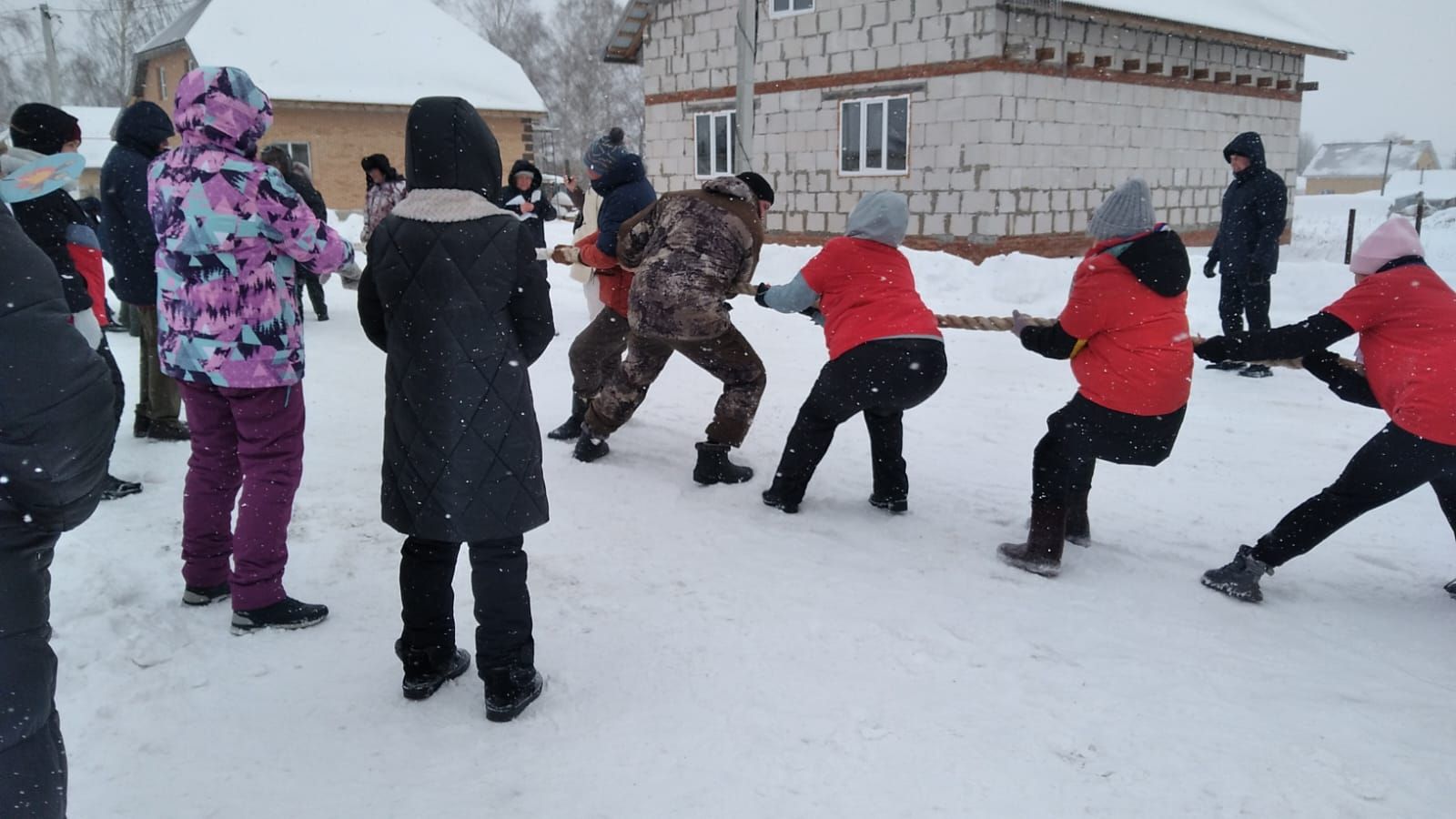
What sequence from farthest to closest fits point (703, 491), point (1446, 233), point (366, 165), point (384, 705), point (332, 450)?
point (1446, 233) < point (366, 165) < point (332, 450) < point (703, 491) < point (384, 705)

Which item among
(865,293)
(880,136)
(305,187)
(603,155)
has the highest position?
(880,136)

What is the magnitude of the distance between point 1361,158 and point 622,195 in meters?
98.8

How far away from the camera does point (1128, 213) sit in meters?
3.77

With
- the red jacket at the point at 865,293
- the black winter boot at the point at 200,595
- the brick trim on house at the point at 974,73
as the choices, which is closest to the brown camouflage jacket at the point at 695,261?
the red jacket at the point at 865,293

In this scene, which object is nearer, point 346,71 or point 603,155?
point 603,155

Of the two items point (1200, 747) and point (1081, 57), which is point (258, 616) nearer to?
point (1200, 747)

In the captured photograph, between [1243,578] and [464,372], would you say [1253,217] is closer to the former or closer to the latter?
[1243,578]

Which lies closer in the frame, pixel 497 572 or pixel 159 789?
pixel 159 789

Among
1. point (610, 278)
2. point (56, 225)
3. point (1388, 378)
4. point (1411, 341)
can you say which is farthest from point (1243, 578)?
point (56, 225)

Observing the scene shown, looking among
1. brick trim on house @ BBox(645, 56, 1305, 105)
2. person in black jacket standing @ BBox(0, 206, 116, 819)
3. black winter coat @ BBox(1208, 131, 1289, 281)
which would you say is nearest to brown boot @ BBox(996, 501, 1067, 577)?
person in black jacket standing @ BBox(0, 206, 116, 819)

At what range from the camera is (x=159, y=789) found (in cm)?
256

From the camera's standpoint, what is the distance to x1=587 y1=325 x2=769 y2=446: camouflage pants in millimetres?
5098

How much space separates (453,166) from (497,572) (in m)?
1.20

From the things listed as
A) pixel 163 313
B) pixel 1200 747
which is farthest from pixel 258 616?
pixel 1200 747
